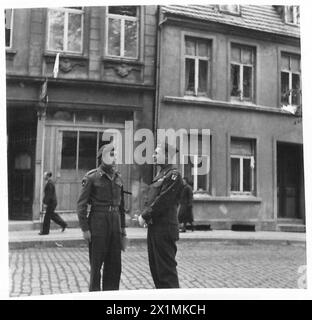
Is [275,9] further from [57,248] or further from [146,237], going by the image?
[57,248]

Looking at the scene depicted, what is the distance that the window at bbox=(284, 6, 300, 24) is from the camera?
2611 millimetres

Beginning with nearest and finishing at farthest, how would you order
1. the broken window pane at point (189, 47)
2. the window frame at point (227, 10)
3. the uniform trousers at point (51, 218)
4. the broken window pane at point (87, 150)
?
the window frame at point (227, 10)
the uniform trousers at point (51, 218)
the broken window pane at point (87, 150)
the broken window pane at point (189, 47)

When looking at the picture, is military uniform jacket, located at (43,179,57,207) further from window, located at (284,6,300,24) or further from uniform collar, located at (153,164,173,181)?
window, located at (284,6,300,24)

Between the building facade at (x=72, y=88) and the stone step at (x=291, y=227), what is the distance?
1057 mm

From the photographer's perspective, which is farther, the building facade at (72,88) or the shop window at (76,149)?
the shop window at (76,149)

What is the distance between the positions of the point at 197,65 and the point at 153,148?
1.13 m

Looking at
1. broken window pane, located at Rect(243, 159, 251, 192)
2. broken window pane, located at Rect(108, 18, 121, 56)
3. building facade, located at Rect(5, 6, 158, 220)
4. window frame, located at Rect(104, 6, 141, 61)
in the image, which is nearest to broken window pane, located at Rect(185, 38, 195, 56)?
building facade, located at Rect(5, 6, 158, 220)

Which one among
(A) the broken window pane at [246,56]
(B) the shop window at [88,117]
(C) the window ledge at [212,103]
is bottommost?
(B) the shop window at [88,117]

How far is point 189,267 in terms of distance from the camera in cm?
332

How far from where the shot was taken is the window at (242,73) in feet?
11.3

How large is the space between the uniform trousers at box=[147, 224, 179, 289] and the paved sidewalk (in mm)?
162

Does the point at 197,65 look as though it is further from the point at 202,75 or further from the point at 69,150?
the point at 69,150

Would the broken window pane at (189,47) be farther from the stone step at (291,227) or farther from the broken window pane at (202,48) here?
the stone step at (291,227)

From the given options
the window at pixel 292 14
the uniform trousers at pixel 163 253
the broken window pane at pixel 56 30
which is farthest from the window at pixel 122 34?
the uniform trousers at pixel 163 253
